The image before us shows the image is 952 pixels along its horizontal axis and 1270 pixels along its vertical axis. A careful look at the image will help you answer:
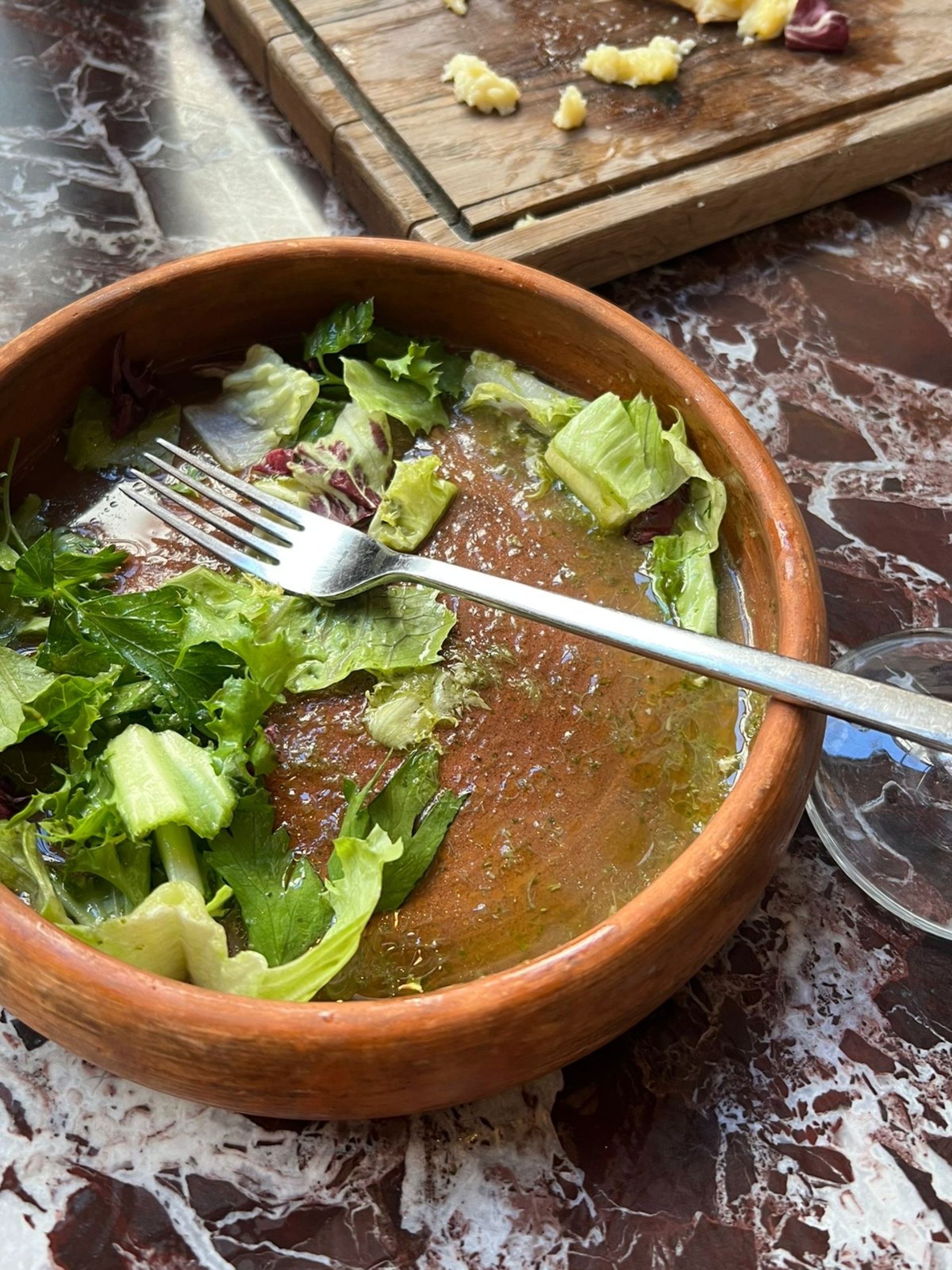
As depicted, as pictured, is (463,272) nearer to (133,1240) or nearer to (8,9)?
(133,1240)

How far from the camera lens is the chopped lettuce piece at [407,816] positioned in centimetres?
104

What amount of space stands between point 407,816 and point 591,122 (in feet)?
4.05

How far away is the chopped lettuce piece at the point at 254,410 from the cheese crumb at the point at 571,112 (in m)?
0.69

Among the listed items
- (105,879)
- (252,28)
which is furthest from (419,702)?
(252,28)

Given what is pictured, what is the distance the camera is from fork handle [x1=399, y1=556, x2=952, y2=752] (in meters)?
0.93

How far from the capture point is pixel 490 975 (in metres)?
0.98

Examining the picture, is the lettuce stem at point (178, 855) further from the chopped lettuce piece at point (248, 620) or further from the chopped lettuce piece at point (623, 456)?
the chopped lettuce piece at point (623, 456)

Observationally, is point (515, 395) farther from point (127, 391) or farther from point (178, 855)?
point (178, 855)

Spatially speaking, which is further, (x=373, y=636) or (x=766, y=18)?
(x=766, y=18)

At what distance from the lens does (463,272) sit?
1316 mm

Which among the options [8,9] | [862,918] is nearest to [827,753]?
[862,918]

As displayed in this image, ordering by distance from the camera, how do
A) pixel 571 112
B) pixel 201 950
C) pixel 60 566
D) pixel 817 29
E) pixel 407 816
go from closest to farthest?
pixel 201 950 → pixel 407 816 → pixel 60 566 → pixel 571 112 → pixel 817 29

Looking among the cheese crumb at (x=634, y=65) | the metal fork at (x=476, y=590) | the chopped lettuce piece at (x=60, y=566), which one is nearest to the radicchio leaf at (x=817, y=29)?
the cheese crumb at (x=634, y=65)

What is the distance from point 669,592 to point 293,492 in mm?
474
